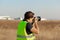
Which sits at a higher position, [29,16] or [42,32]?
[29,16]

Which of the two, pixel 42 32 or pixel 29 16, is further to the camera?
pixel 42 32

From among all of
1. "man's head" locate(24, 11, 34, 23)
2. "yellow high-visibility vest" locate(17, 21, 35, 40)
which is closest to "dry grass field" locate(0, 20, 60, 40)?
"yellow high-visibility vest" locate(17, 21, 35, 40)

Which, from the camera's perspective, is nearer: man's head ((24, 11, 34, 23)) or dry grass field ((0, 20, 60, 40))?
man's head ((24, 11, 34, 23))

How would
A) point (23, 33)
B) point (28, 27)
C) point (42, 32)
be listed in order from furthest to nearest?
1. point (42, 32)
2. point (23, 33)
3. point (28, 27)

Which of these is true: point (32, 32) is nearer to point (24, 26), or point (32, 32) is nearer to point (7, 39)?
point (24, 26)

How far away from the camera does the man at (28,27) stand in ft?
20.4

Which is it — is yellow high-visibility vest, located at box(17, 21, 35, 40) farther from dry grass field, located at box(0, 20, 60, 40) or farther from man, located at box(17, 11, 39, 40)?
dry grass field, located at box(0, 20, 60, 40)

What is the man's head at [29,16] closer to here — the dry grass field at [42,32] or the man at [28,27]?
the man at [28,27]

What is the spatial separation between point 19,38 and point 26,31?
0.39m

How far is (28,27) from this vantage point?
20.4ft

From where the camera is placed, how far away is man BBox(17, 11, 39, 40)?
622 centimetres

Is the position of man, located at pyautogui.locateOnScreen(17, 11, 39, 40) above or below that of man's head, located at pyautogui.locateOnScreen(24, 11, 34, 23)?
below

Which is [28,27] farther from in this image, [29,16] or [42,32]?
[42,32]

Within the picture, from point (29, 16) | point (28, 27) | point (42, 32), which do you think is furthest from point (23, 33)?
point (42, 32)
